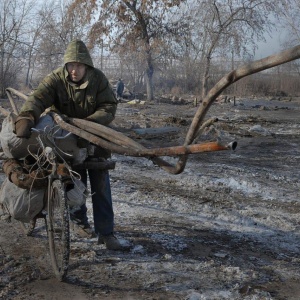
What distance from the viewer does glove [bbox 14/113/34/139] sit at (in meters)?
3.73

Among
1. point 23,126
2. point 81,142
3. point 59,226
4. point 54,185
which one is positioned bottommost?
point 59,226

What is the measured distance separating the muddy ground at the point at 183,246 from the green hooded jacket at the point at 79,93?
1017 mm

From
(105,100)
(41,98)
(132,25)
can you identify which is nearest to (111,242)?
(105,100)

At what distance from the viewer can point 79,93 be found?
4289 millimetres

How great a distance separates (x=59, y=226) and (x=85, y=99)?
115cm

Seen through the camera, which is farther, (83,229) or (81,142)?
(83,229)

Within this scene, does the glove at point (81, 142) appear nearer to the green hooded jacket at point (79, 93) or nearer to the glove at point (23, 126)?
the green hooded jacket at point (79, 93)

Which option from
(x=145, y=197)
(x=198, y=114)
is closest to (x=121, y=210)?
(x=145, y=197)

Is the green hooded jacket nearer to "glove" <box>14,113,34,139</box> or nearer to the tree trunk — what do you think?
"glove" <box>14,113,34,139</box>

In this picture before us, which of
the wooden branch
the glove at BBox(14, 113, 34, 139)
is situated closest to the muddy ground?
the wooden branch

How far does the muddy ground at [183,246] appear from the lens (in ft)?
11.9

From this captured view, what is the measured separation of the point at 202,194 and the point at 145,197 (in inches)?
33.3

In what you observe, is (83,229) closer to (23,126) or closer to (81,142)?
(81,142)

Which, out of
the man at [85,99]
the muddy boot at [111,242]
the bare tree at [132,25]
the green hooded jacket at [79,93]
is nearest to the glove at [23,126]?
the man at [85,99]
